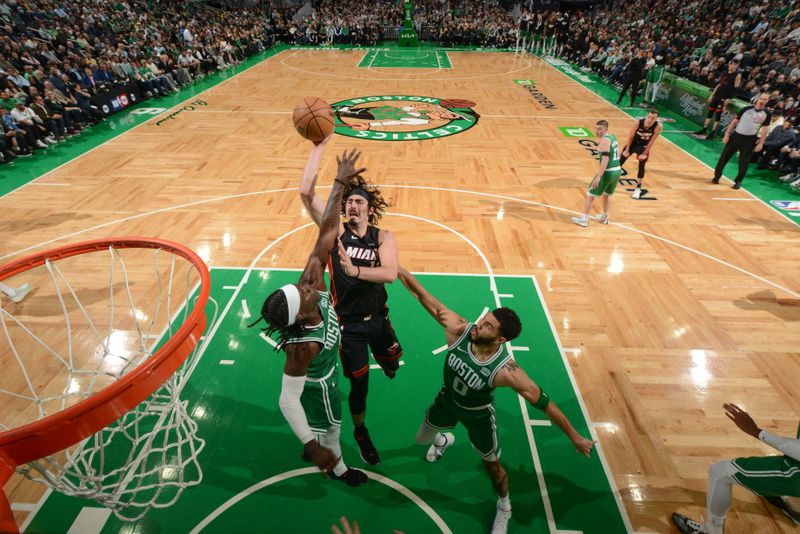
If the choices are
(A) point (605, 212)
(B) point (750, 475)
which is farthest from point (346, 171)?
(A) point (605, 212)

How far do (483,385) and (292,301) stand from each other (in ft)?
4.41

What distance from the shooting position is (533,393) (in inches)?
109

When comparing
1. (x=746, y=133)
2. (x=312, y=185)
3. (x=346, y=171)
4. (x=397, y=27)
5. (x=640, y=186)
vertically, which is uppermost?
(x=346, y=171)

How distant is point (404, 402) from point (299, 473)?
47.3 inches

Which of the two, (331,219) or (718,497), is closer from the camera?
(718,497)

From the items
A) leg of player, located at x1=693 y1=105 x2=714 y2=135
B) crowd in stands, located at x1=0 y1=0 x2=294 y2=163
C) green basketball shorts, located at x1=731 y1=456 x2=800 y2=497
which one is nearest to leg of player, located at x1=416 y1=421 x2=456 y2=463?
green basketball shorts, located at x1=731 y1=456 x2=800 y2=497

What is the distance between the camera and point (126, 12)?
2056cm

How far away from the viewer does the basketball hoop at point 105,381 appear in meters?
2.46

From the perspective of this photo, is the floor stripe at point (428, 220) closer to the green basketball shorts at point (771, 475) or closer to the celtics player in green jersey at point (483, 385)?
the celtics player in green jersey at point (483, 385)

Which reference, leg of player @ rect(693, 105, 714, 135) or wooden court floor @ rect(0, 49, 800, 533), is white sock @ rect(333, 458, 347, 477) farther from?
leg of player @ rect(693, 105, 714, 135)

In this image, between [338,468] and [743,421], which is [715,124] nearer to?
[743,421]

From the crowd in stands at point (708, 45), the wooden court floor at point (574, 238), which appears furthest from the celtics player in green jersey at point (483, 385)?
the crowd in stands at point (708, 45)

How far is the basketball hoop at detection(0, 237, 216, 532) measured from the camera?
96.9 inches

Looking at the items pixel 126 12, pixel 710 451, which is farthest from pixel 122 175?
pixel 126 12
